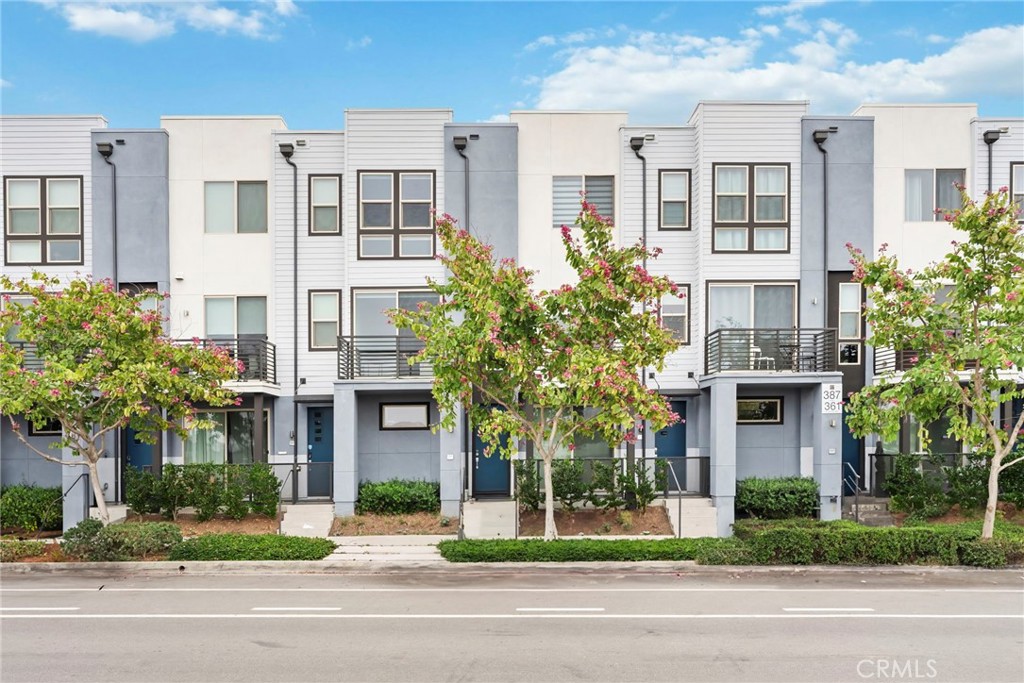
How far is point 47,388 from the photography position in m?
15.2


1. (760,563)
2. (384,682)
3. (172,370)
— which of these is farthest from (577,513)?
(384,682)

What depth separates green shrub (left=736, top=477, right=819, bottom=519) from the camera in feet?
61.8

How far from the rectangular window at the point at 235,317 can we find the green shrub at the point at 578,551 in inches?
355

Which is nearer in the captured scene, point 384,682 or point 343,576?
point 384,682

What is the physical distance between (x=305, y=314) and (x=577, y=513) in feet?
27.9

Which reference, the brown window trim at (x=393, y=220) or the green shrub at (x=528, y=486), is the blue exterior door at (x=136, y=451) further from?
the green shrub at (x=528, y=486)

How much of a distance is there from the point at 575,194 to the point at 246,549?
38.5ft

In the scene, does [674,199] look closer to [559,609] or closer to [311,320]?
[311,320]

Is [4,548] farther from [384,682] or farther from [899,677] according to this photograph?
[899,677]

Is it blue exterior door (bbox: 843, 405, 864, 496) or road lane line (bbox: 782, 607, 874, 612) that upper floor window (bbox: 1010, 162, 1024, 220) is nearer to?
blue exterior door (bbox: 843, 405, 864, 496)

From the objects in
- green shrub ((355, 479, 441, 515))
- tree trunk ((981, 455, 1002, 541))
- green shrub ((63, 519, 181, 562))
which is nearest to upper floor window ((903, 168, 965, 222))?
tree trunk ((981, 455, 1002, 541))

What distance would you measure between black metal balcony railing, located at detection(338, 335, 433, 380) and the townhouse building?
0.67 feet

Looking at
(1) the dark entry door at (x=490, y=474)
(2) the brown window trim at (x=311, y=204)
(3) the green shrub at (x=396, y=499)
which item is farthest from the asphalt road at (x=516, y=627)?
(2) the brown window trim at (x=311, y=204)

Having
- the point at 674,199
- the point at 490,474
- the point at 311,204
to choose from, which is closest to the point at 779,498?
the point at 490,474
